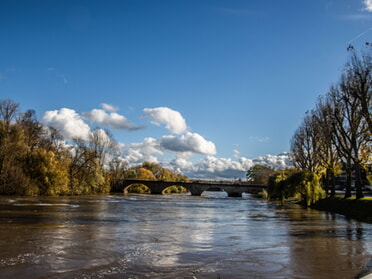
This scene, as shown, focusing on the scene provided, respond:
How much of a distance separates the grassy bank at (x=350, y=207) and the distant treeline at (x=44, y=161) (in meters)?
→ 46.3

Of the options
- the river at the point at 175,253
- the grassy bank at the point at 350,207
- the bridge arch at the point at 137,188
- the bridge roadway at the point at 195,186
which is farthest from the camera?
the bridge arch at the point at 137,188

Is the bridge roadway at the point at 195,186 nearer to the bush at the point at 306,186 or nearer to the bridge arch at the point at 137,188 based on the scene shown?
the bridge arch at the point at 137,188

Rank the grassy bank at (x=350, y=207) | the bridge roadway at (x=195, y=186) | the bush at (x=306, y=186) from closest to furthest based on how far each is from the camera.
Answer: the grassy bank at (x=350, y=207), the bush at (x=306, y=186), the bridge roadway at (x=195, y=186)

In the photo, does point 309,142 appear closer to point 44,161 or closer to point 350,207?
point 350,207

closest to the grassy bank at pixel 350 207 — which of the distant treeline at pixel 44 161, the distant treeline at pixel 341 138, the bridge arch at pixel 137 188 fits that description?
the distant treeline at pixel 341 138

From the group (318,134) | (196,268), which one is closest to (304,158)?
(318,134)

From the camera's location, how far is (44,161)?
63250 millimetres

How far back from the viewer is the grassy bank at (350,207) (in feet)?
109

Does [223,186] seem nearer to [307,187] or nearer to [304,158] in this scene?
[304,158]

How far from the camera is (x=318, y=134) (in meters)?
55.3

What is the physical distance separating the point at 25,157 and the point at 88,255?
5508cm

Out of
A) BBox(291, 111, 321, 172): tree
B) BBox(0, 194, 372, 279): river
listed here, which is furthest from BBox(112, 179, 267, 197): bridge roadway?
BBox(0, 194, 372, 279): river

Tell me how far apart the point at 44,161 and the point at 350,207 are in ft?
167

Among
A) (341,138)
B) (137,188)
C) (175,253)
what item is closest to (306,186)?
(341,138)
